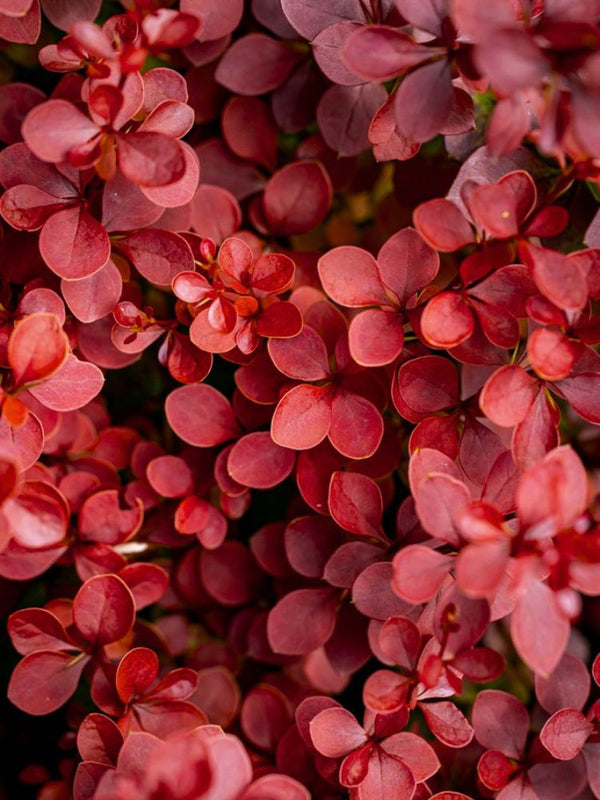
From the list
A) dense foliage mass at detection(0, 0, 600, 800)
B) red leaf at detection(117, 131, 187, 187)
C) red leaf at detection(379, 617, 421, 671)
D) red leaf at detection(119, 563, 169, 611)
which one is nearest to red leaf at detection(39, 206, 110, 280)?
dense foliage mass at detection(0, 0, 600, 800)

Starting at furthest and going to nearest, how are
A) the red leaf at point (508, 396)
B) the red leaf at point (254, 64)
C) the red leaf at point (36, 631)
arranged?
1. the red leaf at point (254, 64)
2. the red leaf at point (36, 631)
3. the red leaf at point (508, 396)

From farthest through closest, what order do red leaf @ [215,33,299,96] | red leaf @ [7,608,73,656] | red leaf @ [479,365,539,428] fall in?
red leaf @ [215,33,299,96]
red leaf @ [7,608,73,656]
red leaf @ [479,365,539,428]

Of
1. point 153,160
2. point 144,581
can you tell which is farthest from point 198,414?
point 153,160

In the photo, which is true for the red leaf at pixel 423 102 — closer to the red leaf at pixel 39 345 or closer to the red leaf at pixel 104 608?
the red leaf at pixel 39 345

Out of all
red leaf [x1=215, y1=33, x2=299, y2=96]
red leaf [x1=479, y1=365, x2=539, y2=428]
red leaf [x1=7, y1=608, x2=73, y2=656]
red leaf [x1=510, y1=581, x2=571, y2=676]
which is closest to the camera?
red leaf [x1=510, y1=581, x2=571, y2=676]

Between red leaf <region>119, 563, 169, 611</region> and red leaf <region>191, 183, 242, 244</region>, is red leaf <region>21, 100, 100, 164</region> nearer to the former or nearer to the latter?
red leaf <region>191, 183, 242, 244</region>

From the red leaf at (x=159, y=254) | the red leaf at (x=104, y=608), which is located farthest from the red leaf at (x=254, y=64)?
the red leaf at (x=104, y=608)

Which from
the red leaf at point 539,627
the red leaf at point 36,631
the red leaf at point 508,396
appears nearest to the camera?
the red leaf at point 539,627

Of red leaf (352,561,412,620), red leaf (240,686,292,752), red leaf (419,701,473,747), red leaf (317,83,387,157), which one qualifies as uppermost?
red leaf (317,83,387,157)
